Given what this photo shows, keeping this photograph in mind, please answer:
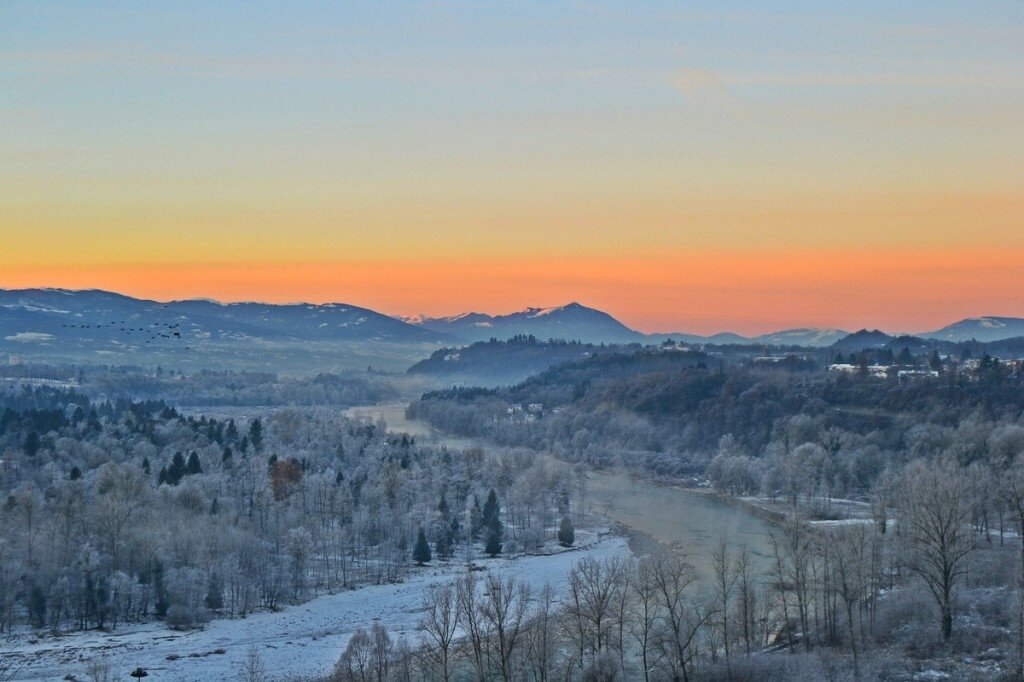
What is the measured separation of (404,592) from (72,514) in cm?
1703

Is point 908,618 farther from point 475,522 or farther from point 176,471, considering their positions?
point 176,471

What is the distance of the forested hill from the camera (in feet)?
299

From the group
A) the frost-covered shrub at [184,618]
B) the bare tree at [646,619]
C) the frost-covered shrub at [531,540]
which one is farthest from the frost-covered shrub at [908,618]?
the frost-covered shrub at [184,618]

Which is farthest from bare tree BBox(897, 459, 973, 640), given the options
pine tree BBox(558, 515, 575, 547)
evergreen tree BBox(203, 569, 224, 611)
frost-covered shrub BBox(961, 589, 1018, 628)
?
evergreen tree BBox(203, 569, 224, 611)

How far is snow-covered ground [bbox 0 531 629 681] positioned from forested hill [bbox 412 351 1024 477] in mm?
41993

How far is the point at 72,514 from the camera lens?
180ft

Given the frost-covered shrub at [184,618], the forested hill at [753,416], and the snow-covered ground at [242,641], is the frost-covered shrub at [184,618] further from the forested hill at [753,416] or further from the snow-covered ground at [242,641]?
the forested hill at [753,416]

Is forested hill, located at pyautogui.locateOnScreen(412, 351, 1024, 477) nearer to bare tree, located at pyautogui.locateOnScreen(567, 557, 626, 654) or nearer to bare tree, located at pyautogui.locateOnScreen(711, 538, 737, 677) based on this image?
bare tree, located at pyautogui.locateOnScreen(711, 538, 737, 677)

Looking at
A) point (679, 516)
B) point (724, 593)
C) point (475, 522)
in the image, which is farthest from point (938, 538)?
point (475, 522)

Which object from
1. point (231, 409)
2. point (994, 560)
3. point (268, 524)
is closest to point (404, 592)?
point (268, 524)

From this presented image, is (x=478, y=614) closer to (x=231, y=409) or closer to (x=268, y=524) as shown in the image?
(x=268, y=524)

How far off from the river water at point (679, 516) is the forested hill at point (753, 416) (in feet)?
26.5

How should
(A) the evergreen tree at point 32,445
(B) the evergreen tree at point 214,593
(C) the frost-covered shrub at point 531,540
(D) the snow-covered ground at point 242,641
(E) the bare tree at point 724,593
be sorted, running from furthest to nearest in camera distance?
(A) the evergreen tree at point 32,445, (C) the frost-covered shrub at point 531,540, (B) the evergreen tree at point 214,593, (D) the snow-covered ground at point 242,641, (E) the bare tree at point 724,593

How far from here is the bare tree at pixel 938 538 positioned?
129 ft
